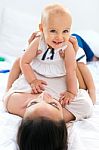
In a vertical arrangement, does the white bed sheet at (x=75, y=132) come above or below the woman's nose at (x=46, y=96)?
below

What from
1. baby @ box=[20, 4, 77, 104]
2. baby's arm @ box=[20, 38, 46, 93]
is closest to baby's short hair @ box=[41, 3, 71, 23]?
baby @ box=[20, 4, 77, 104]

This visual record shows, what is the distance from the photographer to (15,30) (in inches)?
110

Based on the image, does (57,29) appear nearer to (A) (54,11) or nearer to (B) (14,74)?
(A) (54,11)

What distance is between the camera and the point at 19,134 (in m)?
1.11

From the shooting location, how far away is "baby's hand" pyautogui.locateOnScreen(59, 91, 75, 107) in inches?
55.9

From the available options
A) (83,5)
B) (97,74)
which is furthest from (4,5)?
(97,74)

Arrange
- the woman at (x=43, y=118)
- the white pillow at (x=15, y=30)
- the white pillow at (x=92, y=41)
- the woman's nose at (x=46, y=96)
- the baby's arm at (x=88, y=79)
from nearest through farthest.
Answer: the woman at (x=43, y=118), the woman's nose at (x=46, y=96), the baby's arm at (x=88, y=79), the white pillow at (x=92, y=41), the white pillow at (x=15, y=30)

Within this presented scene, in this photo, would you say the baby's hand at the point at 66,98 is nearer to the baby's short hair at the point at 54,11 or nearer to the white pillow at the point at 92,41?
the baby's short hair at the point at 54,11

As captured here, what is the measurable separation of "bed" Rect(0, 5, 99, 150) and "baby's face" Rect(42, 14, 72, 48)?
0.35m

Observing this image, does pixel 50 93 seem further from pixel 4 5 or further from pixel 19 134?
pixel 4 5

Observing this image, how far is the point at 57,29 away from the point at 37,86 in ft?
0.84

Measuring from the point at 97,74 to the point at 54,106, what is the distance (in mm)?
1053

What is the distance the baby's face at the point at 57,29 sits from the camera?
4.58 feet

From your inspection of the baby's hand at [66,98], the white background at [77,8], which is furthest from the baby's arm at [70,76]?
the white background at [77,8]
